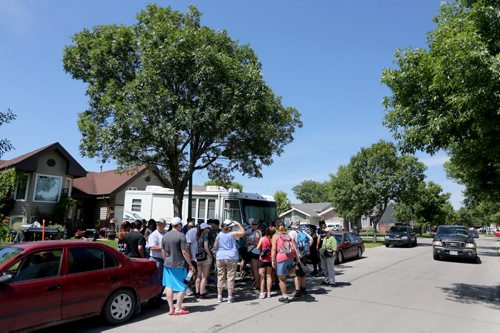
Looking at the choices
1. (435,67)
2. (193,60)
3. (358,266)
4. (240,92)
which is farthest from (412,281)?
(193,60)

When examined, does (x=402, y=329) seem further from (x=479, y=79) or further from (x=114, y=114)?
(x=114, y=114)

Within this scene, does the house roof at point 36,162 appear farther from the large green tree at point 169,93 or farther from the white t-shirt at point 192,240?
the white t-shirt at point 192,240

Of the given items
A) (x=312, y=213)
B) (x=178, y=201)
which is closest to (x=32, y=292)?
(x=178, y=201)

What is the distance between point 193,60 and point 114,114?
322 cm

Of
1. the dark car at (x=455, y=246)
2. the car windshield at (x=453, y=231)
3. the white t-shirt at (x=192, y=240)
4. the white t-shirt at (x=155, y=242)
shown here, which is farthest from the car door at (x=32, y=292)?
the car windshield at (x=453, y=231)

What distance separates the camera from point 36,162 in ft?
76.8

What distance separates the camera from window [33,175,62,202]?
2394cm

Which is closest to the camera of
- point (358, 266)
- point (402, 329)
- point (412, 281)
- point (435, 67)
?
point (402, 329)

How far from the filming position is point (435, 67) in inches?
308

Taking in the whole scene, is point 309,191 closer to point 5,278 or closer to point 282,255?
point 282,255

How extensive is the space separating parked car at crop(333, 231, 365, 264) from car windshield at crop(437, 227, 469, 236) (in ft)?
13.7

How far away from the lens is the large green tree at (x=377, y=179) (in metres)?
31.2

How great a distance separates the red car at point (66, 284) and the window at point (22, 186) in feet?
63.2

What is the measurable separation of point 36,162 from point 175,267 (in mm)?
20589
